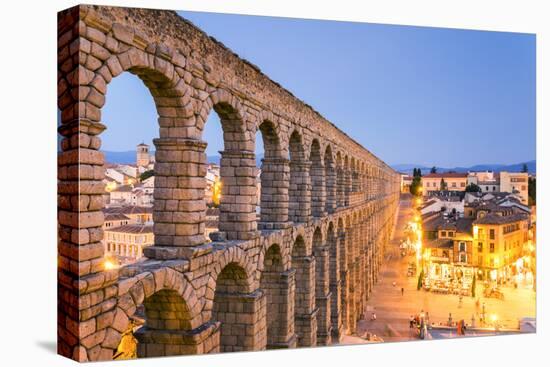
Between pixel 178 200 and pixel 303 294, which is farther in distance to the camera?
pixel 303 294

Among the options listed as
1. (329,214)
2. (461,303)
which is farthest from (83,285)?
(329,214)

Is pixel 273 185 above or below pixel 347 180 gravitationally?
below

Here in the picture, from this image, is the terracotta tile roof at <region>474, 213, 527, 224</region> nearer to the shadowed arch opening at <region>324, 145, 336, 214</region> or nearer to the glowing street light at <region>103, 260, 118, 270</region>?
the shadowed arch opening at <region>324, 145, 336, 214</region>

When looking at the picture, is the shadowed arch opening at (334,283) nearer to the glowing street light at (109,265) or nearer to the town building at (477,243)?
the town building at (477,243)

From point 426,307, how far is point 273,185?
16.0 feet

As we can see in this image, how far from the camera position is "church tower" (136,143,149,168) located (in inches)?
449

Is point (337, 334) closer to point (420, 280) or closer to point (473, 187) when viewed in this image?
point (420, 280)

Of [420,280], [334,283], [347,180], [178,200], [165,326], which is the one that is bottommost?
[334,283]

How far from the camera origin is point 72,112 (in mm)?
8023

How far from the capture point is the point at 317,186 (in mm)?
20234

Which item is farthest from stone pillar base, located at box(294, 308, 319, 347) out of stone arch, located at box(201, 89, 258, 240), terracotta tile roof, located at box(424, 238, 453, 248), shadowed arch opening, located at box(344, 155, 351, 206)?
shadowed arch opening, located at box(344, 155, 351, 206)

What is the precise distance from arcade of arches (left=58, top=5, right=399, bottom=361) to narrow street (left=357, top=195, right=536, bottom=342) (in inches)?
96.9

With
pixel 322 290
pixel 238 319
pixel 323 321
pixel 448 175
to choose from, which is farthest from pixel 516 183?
pixel 323 321

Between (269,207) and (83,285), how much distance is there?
8.09 meters
